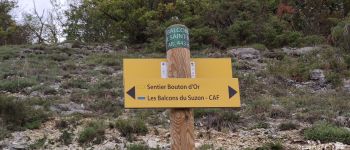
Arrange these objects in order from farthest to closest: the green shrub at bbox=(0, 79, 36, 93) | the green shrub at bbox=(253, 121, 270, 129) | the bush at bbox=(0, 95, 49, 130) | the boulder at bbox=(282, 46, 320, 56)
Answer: the boulder at bbox=(282, 46, 320, 56), the green shrub at bbox=(0, 79, 36, 93), the green shrub at bbox=(253, 121, 270, 129), the bush at bbox=(0, 95, 49, 130)

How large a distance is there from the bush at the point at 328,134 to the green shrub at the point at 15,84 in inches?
316

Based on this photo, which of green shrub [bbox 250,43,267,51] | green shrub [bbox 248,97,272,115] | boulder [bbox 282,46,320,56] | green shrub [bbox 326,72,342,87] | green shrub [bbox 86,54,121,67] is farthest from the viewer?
green shrub [bbox 250,43,267,51]

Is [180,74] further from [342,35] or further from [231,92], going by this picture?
[342,35]

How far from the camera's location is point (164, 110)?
12.5 m

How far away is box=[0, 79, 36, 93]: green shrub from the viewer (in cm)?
1420

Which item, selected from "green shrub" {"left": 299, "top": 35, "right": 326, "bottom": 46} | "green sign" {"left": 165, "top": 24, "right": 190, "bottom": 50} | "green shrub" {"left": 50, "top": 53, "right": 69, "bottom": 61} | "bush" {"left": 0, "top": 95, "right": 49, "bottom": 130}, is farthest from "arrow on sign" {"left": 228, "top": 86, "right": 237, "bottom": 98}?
"green shrub" {"left": 299, "top": 35, "right": 326, "bottom": 46}

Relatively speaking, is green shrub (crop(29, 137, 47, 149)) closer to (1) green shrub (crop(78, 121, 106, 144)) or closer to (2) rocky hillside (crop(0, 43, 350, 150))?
(2) rocky hillside (crop(0, 43, 350, 150))

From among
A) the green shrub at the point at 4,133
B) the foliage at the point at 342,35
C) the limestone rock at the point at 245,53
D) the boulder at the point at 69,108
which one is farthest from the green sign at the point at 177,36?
the foliage at the point at 342,35

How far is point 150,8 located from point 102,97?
14.0 meters

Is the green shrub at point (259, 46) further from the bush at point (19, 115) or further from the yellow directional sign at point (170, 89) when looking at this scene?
the yellow directional sign at point (170, 89)

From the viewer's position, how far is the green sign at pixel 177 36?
4.91m

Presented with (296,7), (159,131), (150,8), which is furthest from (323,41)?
(159,131)

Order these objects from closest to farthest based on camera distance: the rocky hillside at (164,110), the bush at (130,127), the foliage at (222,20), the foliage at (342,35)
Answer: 1. the rocky hillside at (164,110)
2. the bush at (130,127)
3. the foliage at (342,35)
4. the foliage at (222,20)

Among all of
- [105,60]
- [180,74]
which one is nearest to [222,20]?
[105,60]
